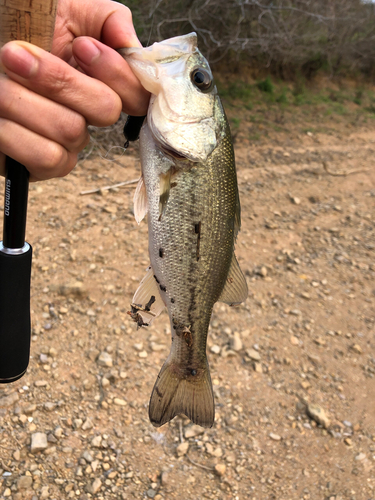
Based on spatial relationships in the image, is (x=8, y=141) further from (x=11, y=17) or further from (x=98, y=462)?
(x=98, y=462)

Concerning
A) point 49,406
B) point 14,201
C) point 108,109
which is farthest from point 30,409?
point 108,109

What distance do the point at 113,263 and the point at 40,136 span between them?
2535mm

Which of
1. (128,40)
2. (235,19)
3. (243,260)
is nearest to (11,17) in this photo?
(128,40)

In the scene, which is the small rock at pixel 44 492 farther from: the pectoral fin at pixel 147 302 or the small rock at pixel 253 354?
the small rock at pixel 253 354

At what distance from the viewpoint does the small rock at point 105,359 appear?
9.60 ft

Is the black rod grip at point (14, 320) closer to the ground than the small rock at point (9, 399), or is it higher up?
higher up

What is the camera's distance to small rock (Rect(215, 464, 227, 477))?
248 centimetres

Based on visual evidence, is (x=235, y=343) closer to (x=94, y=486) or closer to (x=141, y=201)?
(x=94, y=486)

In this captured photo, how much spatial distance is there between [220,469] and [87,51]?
93.2 inches

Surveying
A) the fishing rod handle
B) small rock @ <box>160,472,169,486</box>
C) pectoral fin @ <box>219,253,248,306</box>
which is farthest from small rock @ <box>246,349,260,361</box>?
the fishing rod handle

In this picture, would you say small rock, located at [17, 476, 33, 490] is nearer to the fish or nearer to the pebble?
the pebble

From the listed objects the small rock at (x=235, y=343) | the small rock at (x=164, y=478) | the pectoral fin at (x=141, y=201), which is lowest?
the small rock at (x=235, y=343)

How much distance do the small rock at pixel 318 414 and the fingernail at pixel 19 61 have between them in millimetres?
2782

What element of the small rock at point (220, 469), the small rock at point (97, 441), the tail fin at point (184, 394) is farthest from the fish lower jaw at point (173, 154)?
the small rock at point (220, 469)
